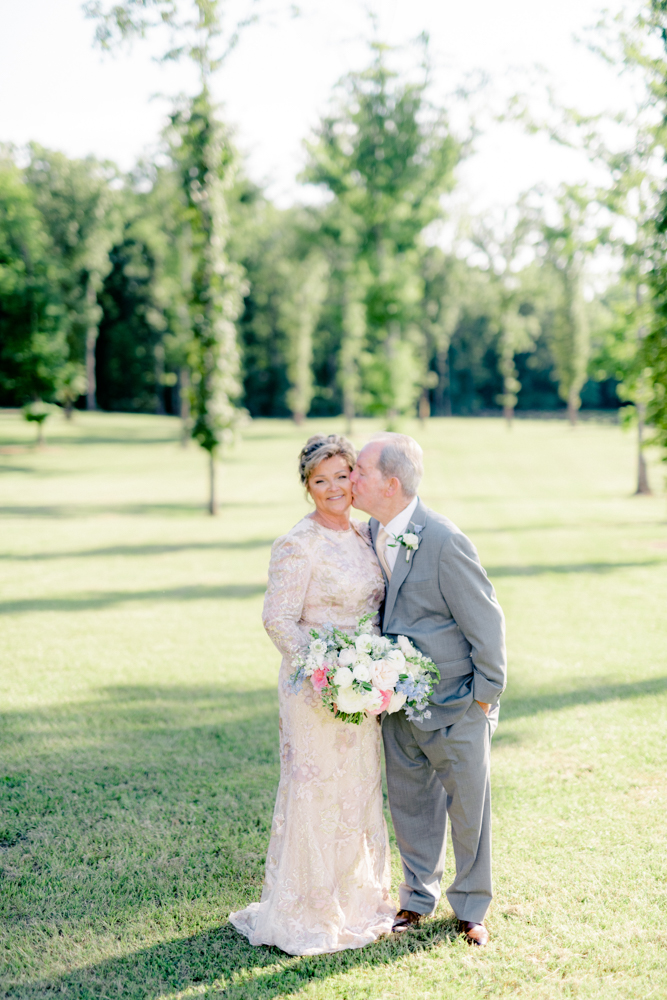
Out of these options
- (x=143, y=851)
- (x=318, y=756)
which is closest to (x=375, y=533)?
(x=318, y=756)

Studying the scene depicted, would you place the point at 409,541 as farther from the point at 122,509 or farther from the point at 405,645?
the point at 122,509

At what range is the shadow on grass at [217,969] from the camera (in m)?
3.27

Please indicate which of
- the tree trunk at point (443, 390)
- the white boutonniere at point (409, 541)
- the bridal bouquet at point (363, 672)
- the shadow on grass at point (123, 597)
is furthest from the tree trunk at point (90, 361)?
the bridal bouquet at point (363, 672)

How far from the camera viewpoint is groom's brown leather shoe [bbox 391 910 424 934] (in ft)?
12.1

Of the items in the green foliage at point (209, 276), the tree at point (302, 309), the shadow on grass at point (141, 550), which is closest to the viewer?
the shadow on grass at point (141, 550)

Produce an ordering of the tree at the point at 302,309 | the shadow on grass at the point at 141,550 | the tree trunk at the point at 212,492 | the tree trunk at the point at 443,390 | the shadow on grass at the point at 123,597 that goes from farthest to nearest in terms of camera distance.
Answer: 1. the tree trunk at the point at 443,390
2. the tree at the point at 302,309
3. the tree trunk at the point at 212,492
4. the shadow on grass at the point at 141,550
5. the shadow on grass at the point at 123,597

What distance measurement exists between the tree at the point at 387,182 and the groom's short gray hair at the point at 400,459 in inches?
1027

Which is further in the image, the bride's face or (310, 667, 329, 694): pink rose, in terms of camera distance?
the bride's face

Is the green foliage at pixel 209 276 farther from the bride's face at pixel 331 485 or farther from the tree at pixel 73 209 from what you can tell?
the tree at pixel 73 209

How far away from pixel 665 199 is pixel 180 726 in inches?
308

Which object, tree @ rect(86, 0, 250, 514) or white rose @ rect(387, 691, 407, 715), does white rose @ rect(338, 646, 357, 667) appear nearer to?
white rose @ rect(387, 691, 407, 715)

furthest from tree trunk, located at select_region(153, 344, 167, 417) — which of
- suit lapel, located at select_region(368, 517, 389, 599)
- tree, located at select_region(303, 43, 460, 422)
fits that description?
suit lapel, located at select_region(368, 517, 389, 599)

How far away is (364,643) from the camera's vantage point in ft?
10.6

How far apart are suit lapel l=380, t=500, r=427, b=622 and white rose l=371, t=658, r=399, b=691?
0.40 m
